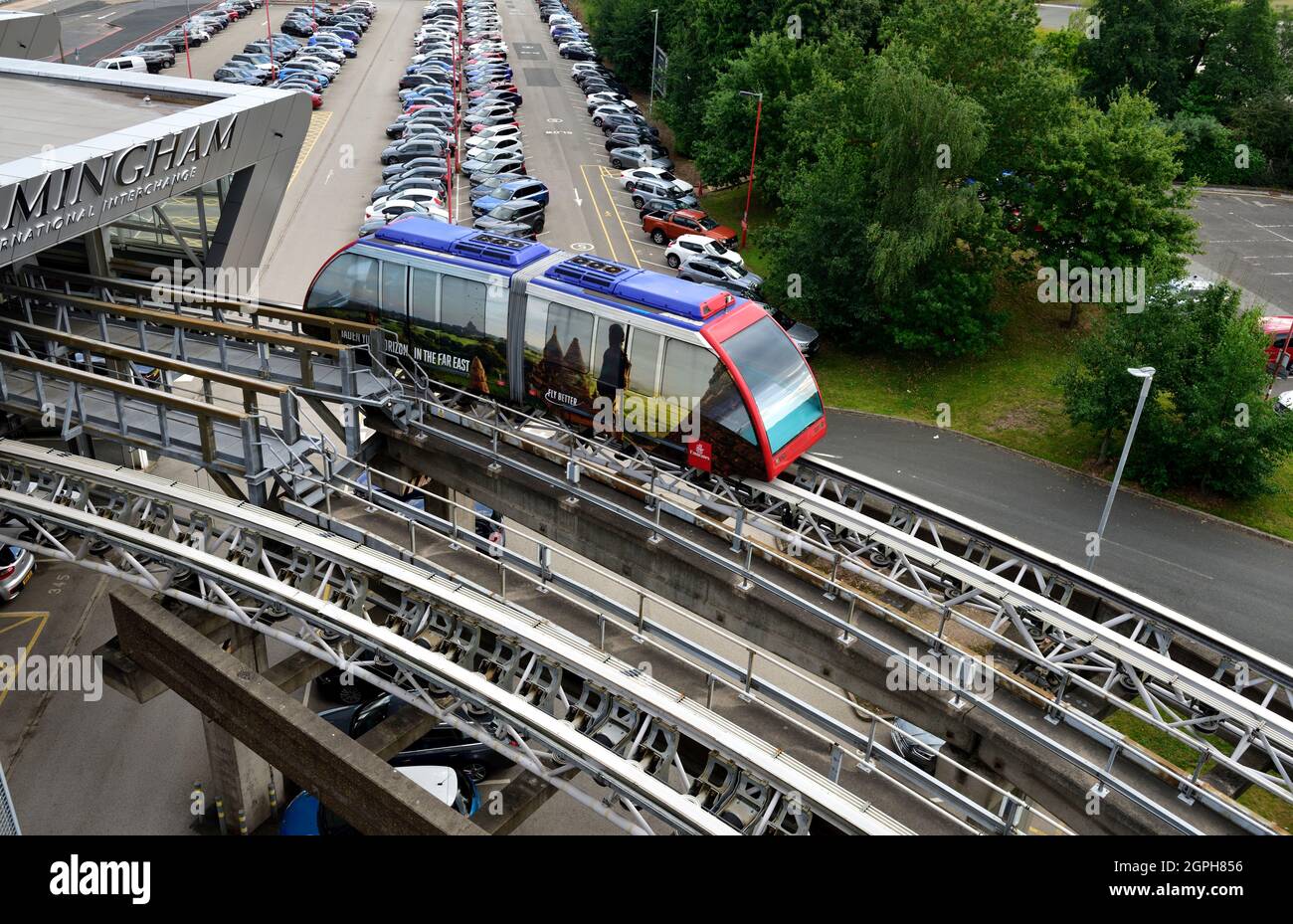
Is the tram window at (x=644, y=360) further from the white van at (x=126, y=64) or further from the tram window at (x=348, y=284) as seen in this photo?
the white van at (x=126, y=64)

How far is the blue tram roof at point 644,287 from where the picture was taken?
16.5 metres

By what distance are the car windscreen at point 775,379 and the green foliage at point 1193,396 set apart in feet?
47.5

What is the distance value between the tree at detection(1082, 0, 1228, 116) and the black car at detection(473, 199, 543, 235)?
1153 inches

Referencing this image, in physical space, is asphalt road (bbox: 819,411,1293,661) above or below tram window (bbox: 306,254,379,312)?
below

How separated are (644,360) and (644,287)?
118cm

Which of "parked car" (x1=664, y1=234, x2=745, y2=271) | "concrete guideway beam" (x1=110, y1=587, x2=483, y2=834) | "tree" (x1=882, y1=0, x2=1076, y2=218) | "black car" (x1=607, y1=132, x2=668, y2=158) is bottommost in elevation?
"concrete guideway beam" (x1=110, y1=587, x2=483, y2=834)

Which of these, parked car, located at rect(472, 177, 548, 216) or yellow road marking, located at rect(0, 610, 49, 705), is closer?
yellow road marking, located at rect(0, 610, 49, 705)

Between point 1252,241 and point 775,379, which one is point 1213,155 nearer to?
point 1252,241

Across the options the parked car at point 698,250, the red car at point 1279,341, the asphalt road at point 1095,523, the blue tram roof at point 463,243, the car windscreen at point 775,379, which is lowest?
the asphalt road at point 1095,523

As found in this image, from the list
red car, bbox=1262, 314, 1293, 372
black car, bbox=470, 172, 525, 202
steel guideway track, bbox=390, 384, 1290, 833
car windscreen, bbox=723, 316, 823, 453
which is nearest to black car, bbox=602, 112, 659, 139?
black car, bbox=470, 172, 525, 202

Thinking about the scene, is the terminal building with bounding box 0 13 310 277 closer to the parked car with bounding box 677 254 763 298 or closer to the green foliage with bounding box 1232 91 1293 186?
the parked car with bounding box 677 254 763 298

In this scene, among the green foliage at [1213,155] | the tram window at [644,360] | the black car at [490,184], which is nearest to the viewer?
the tram window at [644,360]

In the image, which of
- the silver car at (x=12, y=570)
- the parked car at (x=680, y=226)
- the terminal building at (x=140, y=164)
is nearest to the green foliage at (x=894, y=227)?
the parked car at (x=680, y=226)

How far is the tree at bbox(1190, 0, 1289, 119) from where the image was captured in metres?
52.0
